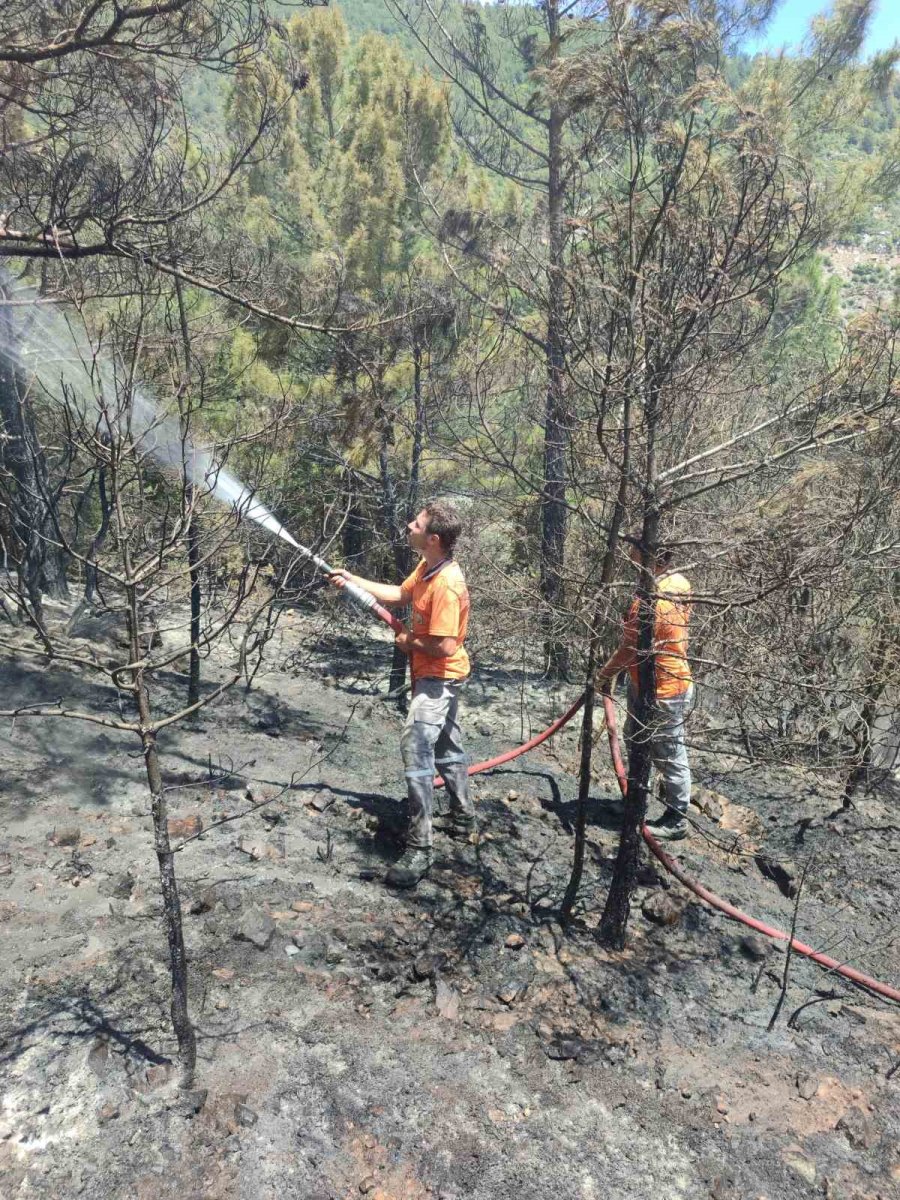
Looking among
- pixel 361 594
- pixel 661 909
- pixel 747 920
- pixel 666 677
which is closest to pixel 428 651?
pixel 361 594

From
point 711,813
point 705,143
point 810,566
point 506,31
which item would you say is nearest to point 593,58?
point 705,143

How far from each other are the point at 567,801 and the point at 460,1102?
10.0 ft

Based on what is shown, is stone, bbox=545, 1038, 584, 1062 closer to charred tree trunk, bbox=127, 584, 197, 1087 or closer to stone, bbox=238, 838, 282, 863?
charred tree trunk, bbox=127, 584, 197, 1087

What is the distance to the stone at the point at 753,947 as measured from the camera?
177 inches

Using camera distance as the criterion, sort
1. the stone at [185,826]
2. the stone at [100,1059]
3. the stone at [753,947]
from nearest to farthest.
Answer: the stone at [100,1059], the stone at [753,947], the stone at [185,826]

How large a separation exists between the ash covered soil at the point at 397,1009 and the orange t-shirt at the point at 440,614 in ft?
3.73

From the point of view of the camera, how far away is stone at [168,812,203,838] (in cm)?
482

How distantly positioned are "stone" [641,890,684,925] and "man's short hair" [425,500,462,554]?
228 cm

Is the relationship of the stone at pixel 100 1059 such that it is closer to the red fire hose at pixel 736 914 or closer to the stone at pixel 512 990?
the stone at pixel 512 990

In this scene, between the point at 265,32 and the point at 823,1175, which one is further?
the point at 265,32

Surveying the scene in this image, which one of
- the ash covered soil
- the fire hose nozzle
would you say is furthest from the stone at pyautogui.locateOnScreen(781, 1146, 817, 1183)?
the fire hose nozzle

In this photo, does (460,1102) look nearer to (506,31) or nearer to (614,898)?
(614,898)

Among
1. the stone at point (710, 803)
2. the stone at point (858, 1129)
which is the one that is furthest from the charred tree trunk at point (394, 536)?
the stone at point (858, 1129)

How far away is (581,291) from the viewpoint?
3662 millimetres
